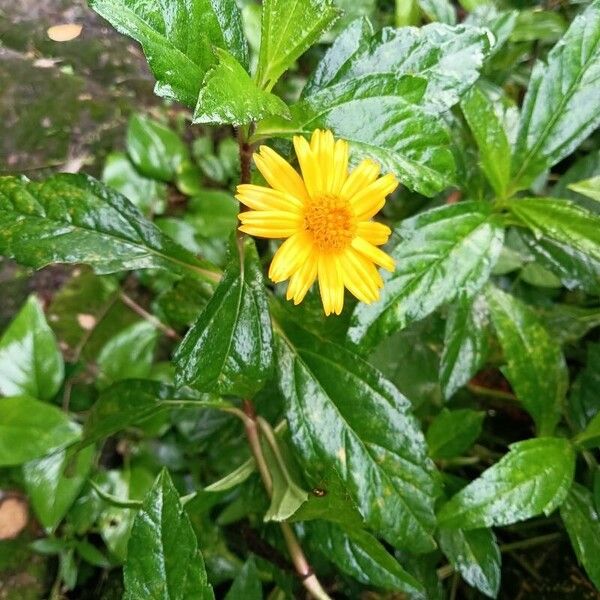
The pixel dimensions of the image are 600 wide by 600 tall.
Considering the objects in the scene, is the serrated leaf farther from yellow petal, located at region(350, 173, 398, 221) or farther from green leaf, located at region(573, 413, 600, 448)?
green leaf, located at region(573, 413, 600, 448)

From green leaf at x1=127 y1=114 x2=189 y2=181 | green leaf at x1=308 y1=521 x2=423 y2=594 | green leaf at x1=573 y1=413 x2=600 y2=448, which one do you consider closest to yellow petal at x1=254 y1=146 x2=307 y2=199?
green leaf at x1=308 y1=521 x2=423 y2=594

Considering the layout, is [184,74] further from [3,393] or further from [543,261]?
[3,393]

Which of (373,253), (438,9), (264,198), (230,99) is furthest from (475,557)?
(438,9)

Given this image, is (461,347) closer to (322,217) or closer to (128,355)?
(322,217)

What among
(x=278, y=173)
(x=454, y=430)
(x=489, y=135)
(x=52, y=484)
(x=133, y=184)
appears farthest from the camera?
(x=133, y=184)

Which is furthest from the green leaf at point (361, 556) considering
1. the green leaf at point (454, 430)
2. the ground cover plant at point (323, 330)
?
the green leaf at point (454, 430)

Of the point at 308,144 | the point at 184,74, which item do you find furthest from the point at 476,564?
the point at 184,74

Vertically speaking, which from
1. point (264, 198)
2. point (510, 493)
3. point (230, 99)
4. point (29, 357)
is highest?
point (230, 99)
